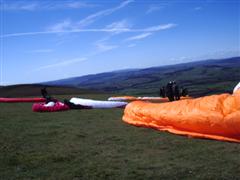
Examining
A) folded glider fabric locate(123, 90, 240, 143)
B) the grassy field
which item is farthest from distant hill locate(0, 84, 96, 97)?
folded glider fabric locate(123, 90, 240, 143)

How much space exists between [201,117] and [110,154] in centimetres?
283

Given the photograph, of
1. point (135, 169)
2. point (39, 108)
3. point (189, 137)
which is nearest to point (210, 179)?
point (135, 169)

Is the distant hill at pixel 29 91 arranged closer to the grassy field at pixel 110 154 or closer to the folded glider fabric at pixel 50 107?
the folded glider fabric at pixel 50 107

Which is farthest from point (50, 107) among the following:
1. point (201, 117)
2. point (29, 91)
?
point (29, 91)

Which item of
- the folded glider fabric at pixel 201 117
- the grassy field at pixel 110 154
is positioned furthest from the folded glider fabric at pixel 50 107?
Result: the folded glider fabric at pixel 201 117

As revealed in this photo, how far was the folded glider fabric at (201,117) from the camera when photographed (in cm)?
905

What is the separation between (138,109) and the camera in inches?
498

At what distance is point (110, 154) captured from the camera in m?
8.20

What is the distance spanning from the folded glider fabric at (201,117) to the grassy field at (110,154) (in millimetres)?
339

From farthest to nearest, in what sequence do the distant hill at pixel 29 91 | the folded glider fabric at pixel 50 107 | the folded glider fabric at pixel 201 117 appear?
the distant hill at pixel 29 91, the folded glider fabric at pixel 50 107, the folded glider fabric at pixel 201 117

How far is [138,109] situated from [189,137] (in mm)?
3049

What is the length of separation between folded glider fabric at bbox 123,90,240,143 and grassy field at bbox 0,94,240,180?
1.11ft

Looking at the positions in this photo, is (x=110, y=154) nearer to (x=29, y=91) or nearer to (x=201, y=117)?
(x=201, y=117)

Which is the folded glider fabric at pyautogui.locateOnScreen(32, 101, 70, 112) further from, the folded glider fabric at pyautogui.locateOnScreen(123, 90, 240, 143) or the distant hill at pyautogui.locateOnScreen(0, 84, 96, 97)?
the distant hill at pyautogui.locateOnScreen(0, 84, 96, 97)
